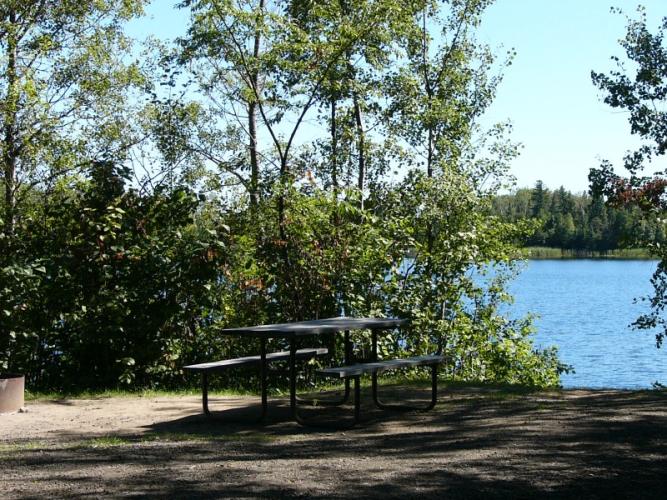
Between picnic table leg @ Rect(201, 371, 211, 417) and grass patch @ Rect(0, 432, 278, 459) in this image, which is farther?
picnic table leg @ Rect(201, 371, 211, 417)

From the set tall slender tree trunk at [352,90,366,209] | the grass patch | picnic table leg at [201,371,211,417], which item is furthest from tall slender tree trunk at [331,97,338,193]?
the grass patch

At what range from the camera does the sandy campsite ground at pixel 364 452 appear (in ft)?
14.6

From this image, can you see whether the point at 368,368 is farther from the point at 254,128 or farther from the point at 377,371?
the point at 254,128

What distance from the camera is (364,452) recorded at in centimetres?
545

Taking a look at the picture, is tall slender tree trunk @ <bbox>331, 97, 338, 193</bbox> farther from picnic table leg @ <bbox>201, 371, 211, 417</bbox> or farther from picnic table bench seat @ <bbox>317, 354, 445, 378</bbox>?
picnic table leg @ <bbox>201, 371, 211, 417</bbox>

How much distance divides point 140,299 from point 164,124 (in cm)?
690

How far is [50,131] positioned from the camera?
49.1 feet

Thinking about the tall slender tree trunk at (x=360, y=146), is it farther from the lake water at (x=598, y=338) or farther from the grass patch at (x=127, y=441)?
the grass patch at (x=127, y=441)

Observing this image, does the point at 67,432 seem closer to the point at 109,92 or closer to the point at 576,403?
the point at 576,403

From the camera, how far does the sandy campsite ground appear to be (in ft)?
14.6

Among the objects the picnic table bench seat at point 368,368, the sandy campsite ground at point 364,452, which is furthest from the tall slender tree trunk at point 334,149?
→ the picnic table bench seat at point 368,368

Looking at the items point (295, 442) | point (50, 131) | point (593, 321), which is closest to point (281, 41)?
point (50, 131)

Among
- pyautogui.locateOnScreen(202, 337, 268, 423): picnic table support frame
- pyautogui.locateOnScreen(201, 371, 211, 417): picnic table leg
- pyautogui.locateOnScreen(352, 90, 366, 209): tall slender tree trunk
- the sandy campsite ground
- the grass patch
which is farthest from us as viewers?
pyautogui.locateOnScreen(352, 90, 366, 209): tall slender tree trunk

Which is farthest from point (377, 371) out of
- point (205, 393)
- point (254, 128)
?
point (254, 128)
